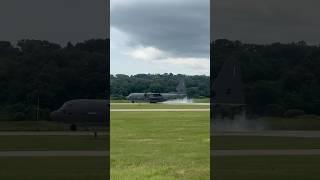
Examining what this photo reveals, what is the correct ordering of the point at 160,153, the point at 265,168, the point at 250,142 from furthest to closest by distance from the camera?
the point at 160,153, the point at 250,142, the point at 265,168

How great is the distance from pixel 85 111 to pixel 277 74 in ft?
10.3

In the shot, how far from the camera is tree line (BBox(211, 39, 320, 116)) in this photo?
814 cm

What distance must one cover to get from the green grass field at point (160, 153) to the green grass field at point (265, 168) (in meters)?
0.27

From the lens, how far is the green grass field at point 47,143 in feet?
26.3

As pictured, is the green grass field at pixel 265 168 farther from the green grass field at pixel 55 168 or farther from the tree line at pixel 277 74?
the green grass field at pixel 55 168

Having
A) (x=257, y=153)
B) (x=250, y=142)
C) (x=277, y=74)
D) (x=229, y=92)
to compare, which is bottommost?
(x=257, y=153)

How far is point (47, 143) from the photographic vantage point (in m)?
8.33

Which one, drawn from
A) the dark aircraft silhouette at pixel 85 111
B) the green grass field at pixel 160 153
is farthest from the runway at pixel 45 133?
the green grass field at pixel 160 153

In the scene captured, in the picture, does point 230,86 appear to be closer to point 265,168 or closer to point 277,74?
point 277,74

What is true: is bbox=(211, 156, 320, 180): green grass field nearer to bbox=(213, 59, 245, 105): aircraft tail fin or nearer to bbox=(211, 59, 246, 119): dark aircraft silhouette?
bbox=(211, 59, 246, 119): dark aircraft silhouette

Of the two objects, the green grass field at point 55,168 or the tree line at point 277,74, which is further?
the tree line at point 277,74

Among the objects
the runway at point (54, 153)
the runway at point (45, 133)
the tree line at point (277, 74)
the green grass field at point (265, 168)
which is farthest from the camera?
the tree line at point (277, 74)

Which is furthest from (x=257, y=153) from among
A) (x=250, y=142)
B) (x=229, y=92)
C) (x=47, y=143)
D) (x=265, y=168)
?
(x=47, y=143)

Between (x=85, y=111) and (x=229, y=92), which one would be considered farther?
(x=229, y=92)
